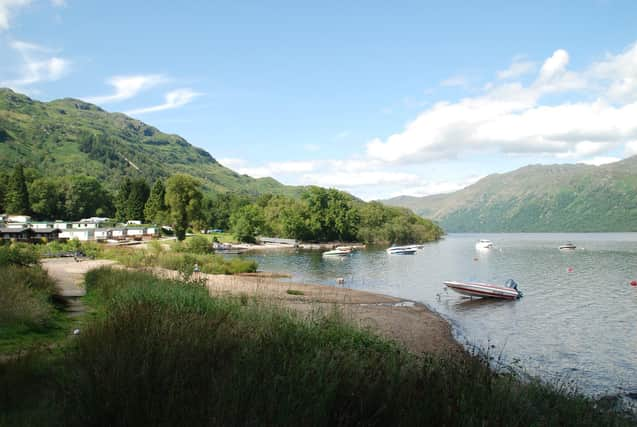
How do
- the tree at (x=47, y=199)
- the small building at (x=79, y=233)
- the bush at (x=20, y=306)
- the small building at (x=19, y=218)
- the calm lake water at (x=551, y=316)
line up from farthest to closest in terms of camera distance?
the tree at (x=47, y=199), the small building at (x=19, y=218), the small building at (x=79, y=233), the calm lake water at (x=551, y=316), the bush at (x=20, y=306)

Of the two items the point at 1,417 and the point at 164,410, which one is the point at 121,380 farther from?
the point at 1,417

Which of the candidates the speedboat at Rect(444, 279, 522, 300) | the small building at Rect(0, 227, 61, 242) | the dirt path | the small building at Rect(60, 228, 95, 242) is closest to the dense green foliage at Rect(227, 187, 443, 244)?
the small building at Rect(60, 228, 95, 242)

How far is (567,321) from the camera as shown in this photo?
87.5ft

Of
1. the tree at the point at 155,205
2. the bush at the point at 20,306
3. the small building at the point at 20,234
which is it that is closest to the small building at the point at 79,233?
the small building at the point at 20,234

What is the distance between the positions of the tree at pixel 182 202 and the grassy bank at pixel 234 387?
311 feet

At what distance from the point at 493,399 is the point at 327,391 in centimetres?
228

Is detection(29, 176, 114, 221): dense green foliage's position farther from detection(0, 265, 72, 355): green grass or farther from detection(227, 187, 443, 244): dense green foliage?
detection(0, 265, 72, 355): green grass

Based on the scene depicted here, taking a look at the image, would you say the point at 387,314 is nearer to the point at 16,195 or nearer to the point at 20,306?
the point at 20,306

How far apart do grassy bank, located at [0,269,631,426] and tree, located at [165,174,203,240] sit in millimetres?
94798

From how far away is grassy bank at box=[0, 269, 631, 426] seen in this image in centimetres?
503

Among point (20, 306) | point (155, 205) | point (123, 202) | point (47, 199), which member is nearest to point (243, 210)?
point (155, 205)

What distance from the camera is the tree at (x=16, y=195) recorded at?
404 feet

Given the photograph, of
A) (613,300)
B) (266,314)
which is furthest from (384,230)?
(266,314)

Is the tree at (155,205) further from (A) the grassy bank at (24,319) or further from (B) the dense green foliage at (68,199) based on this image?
(A) the grassy bank at (24,319)
